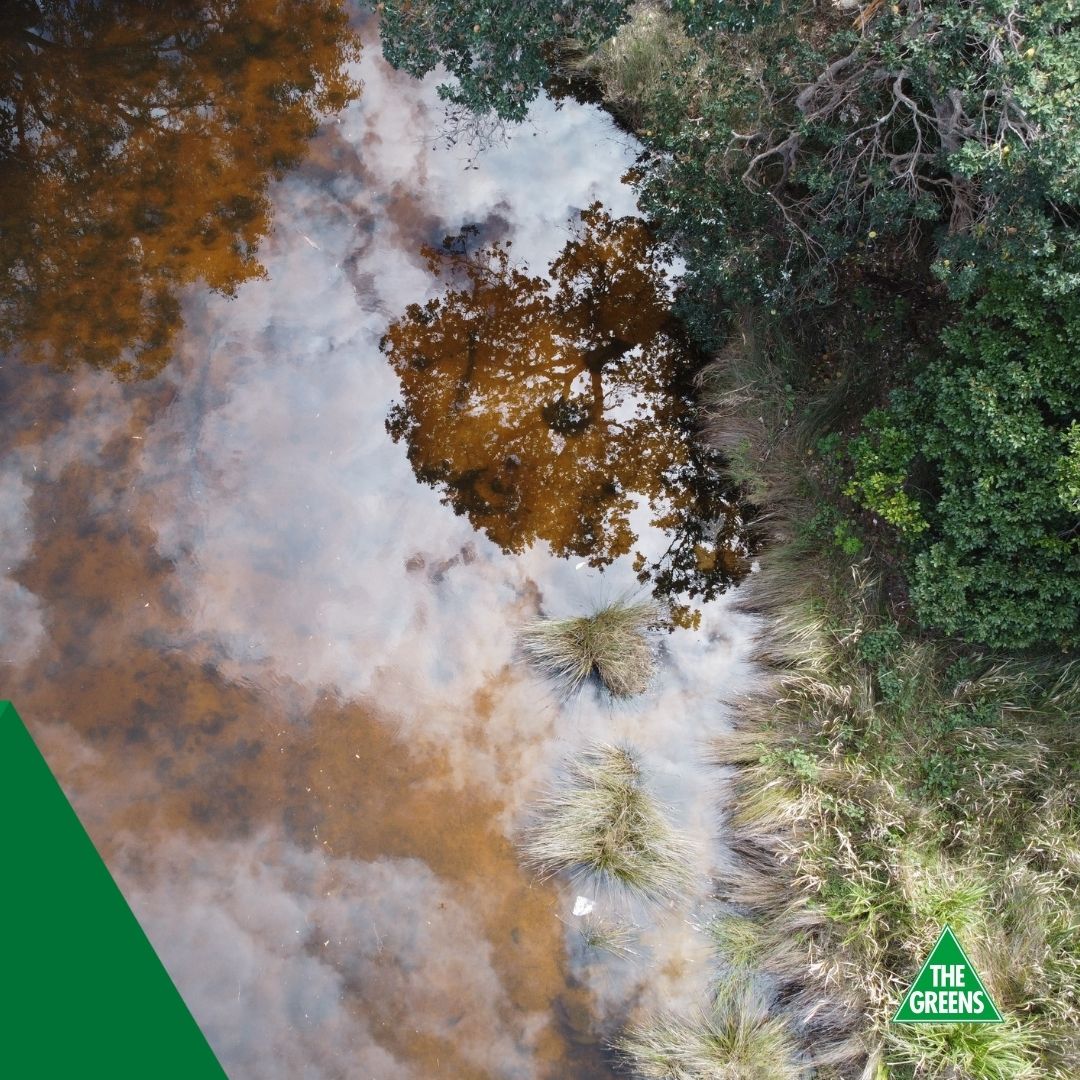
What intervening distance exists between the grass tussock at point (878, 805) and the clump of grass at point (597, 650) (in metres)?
0.77

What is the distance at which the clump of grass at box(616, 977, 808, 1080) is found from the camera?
4832 mm

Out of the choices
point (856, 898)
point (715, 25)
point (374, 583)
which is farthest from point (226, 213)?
point (856, 898)

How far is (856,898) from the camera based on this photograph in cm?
472

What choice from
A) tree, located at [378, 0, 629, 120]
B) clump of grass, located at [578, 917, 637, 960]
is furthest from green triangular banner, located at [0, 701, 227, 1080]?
tree, located at [378, 0, 629, 120]

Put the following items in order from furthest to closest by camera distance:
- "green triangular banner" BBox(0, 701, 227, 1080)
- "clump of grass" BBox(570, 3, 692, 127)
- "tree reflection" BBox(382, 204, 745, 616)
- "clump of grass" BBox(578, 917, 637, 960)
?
"tree reflection" BBox(382, 204, 745, 616) → "clump of grass" BBox(570, 3, 692, 127) → "clump of grass" BBox(578, 917, 637, 960) → "green triangular banner" BBox(0, 701, 227, 1080)

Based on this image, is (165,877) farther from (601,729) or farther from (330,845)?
(601,729)

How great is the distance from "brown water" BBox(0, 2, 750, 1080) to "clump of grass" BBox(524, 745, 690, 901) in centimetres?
14

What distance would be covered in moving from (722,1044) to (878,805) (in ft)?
5.98

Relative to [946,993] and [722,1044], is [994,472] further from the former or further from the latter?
[722,1044]

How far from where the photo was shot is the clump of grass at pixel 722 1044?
483cm

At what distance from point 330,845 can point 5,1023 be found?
6.81 feet

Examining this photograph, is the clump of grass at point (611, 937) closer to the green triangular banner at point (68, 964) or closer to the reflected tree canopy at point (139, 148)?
the green triangular banner at point (68, 964)

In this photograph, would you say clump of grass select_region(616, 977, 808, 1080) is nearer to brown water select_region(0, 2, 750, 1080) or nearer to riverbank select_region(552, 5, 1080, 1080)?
riverbank select_region(552, 5, 1080, 1080)

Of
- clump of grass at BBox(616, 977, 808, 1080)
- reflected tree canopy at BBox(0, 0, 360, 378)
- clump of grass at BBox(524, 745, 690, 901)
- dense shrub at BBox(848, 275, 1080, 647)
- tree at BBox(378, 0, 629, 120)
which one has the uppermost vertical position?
reflected tree canopy at BBox(0, 0, 360, 378)
